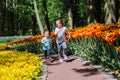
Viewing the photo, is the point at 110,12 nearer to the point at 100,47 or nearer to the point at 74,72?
the point at 100,47

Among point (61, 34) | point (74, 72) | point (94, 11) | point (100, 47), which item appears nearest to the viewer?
point (74, 72)

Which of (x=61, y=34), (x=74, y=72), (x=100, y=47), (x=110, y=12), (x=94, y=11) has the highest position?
(x=110, y=12)

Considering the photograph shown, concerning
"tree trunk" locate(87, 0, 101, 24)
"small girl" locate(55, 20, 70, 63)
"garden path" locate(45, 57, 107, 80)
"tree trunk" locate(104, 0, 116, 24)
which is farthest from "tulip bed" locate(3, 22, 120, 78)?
"tree trunk" locate(87, 0, 101, 24)

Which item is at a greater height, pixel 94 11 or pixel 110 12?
pixel 110 12

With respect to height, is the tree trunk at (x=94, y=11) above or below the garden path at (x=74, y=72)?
above

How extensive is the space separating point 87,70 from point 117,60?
7.12 feet

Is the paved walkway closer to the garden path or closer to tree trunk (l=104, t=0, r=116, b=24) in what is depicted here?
the garden path

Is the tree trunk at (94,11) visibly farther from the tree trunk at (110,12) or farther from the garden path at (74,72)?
the garden path at (74,72)

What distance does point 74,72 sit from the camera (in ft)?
43.2

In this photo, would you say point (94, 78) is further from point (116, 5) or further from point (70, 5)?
point (70, 5)

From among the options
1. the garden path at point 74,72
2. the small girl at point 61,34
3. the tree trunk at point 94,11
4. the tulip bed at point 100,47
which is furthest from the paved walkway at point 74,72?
the tree trunk at point 94,11

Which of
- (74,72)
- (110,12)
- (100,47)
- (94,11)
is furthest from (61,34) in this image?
(94,11)

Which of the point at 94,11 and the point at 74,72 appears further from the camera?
the point at 94,11

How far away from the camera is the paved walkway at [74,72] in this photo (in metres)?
11.9
